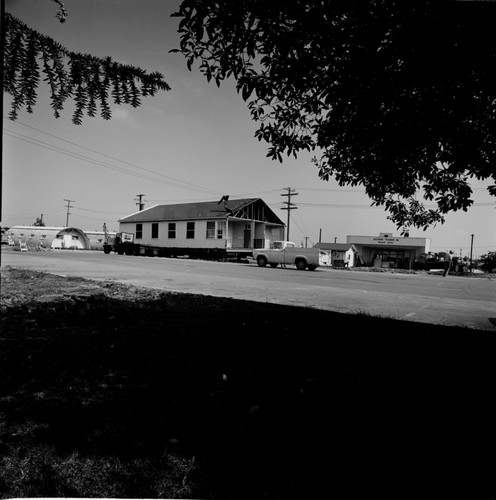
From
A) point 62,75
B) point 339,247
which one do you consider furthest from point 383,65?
point 339,247

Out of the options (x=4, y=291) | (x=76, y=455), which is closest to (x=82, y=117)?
(x=76, y=455)

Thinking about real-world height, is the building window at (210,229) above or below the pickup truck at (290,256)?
above

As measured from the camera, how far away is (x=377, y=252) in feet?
199

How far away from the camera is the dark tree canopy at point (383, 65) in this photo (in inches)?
105

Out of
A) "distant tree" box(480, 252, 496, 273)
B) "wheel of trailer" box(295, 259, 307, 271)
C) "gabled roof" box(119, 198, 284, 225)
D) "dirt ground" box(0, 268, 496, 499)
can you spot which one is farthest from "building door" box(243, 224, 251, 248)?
"dirt ground" box(0, 268, 496, 499)

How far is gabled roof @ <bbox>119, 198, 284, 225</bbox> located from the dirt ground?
2511 centimetres

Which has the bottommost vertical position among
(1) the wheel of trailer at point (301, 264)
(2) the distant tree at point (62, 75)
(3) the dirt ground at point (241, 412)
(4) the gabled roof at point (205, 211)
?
(3) the dirt ground at point (241, 412)

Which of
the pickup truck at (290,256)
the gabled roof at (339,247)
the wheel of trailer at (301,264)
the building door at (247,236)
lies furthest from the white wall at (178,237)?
the gabled roof at (339,247)

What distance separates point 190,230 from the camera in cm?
3388

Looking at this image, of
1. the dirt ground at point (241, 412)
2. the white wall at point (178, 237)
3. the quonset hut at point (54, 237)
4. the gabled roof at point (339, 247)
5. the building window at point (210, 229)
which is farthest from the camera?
the gabled roof at point (339, 247)

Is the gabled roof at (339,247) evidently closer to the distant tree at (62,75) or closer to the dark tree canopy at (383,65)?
the dark tree canopy at (383,65)

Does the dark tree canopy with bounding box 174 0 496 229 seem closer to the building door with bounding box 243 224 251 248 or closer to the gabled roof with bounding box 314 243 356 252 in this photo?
the building door with bounding box 243 224 251 248

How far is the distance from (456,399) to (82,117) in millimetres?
3510

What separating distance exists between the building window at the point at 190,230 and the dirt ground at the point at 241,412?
29.1m
